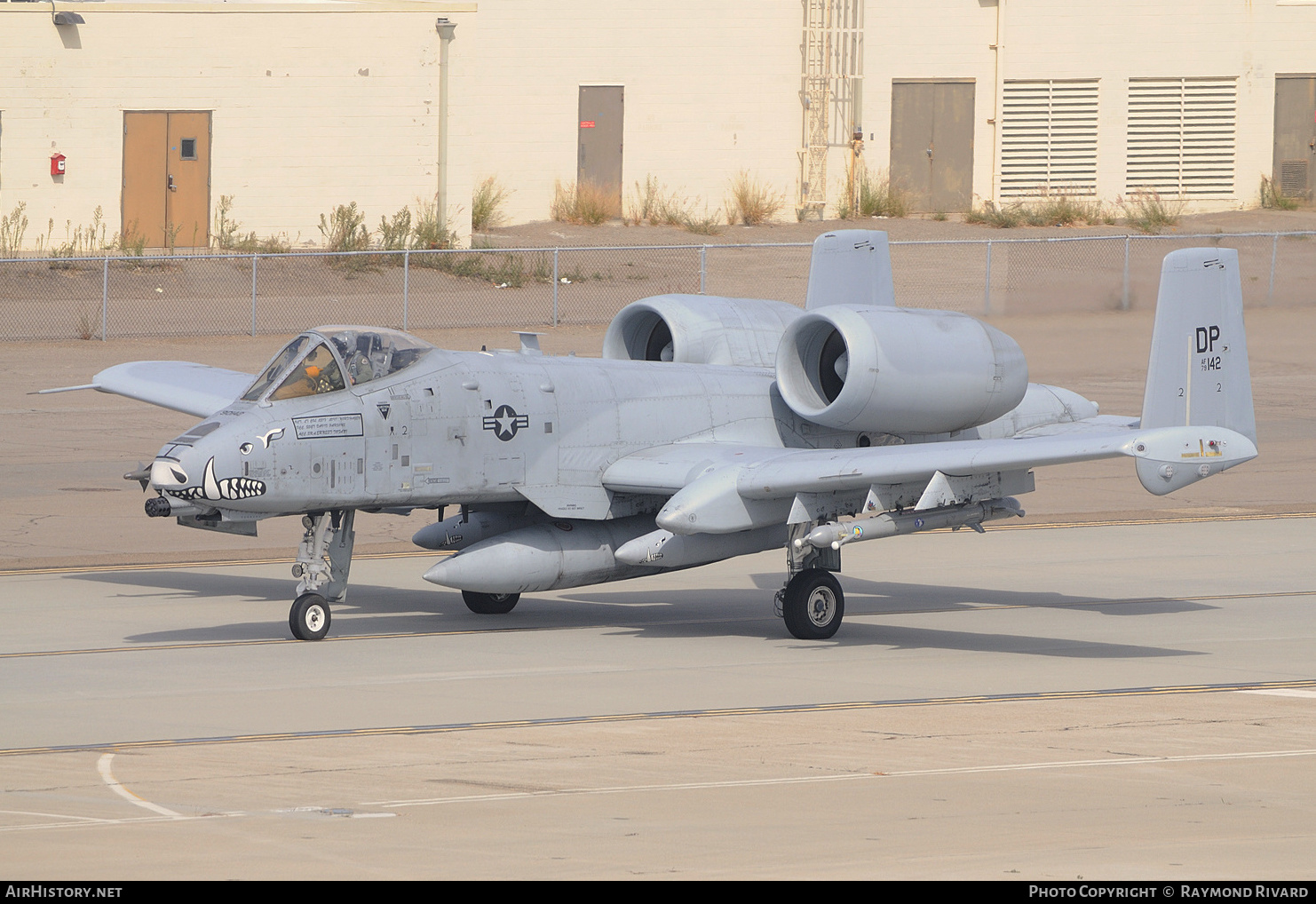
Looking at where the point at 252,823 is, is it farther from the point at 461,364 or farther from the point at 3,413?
the point at 3,413

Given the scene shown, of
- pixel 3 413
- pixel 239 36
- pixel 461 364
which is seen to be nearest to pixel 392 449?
pixel 461 364

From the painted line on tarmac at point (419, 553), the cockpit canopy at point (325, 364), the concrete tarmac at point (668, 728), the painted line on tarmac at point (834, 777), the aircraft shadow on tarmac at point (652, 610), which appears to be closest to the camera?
the concrete tarmac at point (668, 728)

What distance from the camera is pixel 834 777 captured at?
12.2 meters

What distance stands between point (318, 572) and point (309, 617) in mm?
388

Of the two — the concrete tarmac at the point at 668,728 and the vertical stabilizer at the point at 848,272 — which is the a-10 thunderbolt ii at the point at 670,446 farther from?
the vertical stabilizer at the point at 848,272

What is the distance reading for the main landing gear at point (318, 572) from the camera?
1709 cm

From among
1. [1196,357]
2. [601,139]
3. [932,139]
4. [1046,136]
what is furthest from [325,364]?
[1046,136]

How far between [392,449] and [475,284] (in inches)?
1098

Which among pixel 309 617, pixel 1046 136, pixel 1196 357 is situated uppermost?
pixel 1046 136

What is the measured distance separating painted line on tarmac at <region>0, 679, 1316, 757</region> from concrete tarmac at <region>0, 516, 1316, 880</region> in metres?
0.04

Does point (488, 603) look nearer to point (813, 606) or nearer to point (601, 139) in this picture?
point (813, 606)

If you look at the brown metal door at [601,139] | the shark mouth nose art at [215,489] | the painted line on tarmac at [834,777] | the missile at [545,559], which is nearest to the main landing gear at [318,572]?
the missile at [545,559]

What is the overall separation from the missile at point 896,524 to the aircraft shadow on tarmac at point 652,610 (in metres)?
1.10

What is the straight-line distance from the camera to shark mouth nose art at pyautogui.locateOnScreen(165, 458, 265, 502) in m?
16.1
